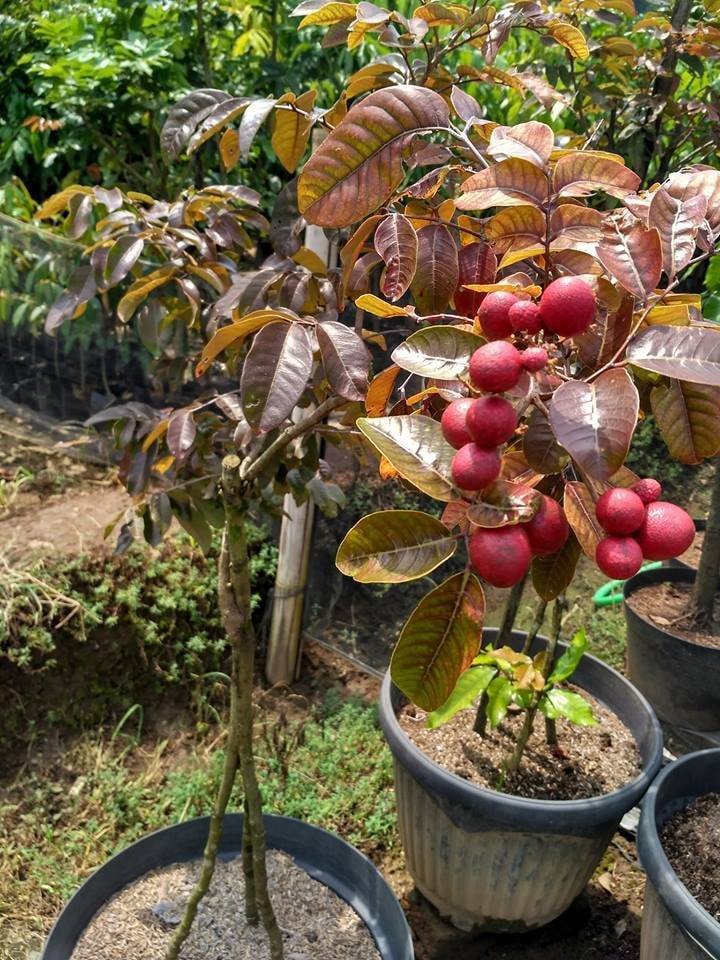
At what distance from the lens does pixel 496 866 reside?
1585 mm

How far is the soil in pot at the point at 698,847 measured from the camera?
1.44 meters

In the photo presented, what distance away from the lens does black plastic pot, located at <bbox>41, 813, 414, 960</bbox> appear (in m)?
1.38

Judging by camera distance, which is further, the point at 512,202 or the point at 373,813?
the point at 373,813

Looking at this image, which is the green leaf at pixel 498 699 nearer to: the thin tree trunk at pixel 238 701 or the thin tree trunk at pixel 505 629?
the thin tree trunk at pixel 505 629

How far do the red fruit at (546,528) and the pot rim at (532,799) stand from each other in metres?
1.08

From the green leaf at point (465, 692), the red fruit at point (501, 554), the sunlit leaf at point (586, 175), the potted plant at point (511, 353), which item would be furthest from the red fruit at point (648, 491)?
the green leaf at point (465, 692)

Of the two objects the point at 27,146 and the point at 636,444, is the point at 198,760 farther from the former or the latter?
the point at 27,146

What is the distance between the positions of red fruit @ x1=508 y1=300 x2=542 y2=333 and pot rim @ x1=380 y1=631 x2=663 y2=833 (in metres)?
1.19

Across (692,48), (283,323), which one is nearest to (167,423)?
(283,323)

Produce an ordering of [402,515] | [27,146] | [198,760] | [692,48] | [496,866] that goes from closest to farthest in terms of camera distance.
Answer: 1. [402,515]
2. [496,866]
3. [692,48]
4. [198,760]
5. [27,146]

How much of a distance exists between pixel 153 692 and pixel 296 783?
0.57 meters

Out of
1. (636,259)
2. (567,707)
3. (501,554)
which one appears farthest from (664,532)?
(567,707)

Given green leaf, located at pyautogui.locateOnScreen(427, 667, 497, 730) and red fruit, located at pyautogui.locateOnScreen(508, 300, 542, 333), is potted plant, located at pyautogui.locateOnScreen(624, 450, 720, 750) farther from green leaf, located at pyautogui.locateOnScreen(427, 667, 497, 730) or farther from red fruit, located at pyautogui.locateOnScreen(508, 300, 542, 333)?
red fruit, located at pyautogui.locateOnScreen(508, 300, 542, 333)

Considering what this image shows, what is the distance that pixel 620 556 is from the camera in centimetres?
54
